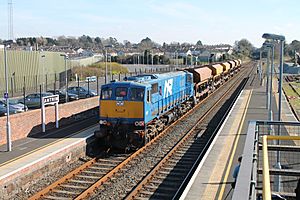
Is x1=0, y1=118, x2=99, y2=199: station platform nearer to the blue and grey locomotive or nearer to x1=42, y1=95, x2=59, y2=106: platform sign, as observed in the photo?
the blue and grey locomotive

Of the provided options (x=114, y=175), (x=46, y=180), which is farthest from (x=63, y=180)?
(x=114, y=175)

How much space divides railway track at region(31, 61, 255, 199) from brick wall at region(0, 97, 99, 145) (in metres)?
4.91

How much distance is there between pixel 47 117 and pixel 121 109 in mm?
5742

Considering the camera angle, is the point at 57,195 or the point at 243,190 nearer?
the point at 243,190

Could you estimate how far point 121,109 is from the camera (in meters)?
20.1

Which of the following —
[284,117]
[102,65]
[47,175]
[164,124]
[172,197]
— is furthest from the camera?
[102,65]

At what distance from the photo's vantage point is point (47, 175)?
1591 centimetres

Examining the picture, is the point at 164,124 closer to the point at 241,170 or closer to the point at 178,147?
the point at 178,147

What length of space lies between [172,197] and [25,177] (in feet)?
17.5

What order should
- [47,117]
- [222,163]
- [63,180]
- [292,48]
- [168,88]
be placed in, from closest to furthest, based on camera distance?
[63,180] < [222,163] < [47,117] < [168,88] < [292,48]

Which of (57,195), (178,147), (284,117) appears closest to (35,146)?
(57,195)

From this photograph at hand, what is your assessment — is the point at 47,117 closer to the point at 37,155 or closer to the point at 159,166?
the point at 37,155

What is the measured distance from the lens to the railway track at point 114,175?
13855 mm

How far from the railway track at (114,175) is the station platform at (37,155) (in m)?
1.04
